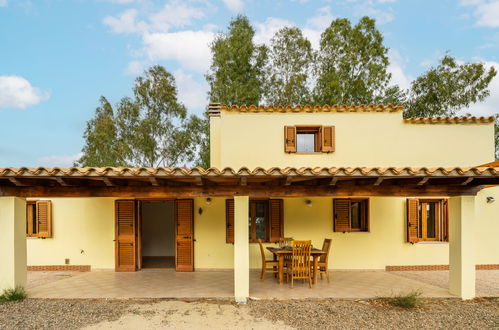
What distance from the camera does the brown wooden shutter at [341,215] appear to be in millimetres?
8391

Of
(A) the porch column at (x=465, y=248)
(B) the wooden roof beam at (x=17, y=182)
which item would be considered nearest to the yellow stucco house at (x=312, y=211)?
(A) the porch column at (x=465, y=248)

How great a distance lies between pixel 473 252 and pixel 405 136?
3928mm

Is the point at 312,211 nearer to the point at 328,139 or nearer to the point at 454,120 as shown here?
the point at 328,139

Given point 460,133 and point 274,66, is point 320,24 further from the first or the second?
point 460,133

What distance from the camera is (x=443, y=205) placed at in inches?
341

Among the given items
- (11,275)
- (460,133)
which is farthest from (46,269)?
(460,133)

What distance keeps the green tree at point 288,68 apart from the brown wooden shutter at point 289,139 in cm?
812

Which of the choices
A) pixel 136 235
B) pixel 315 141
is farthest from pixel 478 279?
pixel 136 235

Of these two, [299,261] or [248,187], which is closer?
[248,187]

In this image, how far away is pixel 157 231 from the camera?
1266 centimetres

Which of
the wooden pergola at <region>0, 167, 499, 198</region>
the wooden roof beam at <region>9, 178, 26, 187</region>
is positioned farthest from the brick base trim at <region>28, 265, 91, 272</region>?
the wooden roof beam at <region>9, 178, 26, 187</region>

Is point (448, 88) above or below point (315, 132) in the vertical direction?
above

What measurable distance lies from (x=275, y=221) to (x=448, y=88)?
12706 mm

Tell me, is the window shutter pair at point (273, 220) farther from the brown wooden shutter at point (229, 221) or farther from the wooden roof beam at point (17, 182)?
the wooden roof beam at point (17, 182)
